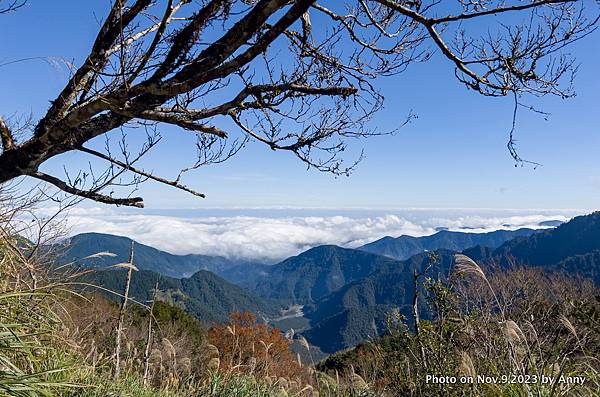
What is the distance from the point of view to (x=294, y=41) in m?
4.58

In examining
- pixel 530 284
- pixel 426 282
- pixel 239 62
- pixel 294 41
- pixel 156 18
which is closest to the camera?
pixel 239 62

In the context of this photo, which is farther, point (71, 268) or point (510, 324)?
→ point (71, 268)

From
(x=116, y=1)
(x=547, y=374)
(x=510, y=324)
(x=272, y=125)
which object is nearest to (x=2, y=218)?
(x=116, y=1)

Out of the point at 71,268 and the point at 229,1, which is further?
the point at 71,268

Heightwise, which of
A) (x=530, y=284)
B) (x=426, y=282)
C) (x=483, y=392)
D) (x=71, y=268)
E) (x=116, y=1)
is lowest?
(x=530, y=284)

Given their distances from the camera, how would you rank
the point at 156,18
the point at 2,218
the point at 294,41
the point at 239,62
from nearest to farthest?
the point at 239,62
the point at 2,218
the point at 156,18
the point at 294,41

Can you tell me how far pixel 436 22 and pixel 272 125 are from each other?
5.95 feet

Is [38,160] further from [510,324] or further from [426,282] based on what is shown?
[426,282]

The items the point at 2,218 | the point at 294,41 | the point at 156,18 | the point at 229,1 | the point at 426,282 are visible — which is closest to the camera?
the point at 229,1

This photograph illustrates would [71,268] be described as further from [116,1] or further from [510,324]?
[510,324]

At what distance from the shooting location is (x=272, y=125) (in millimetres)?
4328

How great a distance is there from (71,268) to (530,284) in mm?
23468

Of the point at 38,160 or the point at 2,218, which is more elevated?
the point at 38,160

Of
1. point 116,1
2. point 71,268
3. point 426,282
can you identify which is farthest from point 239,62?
point 426,282
